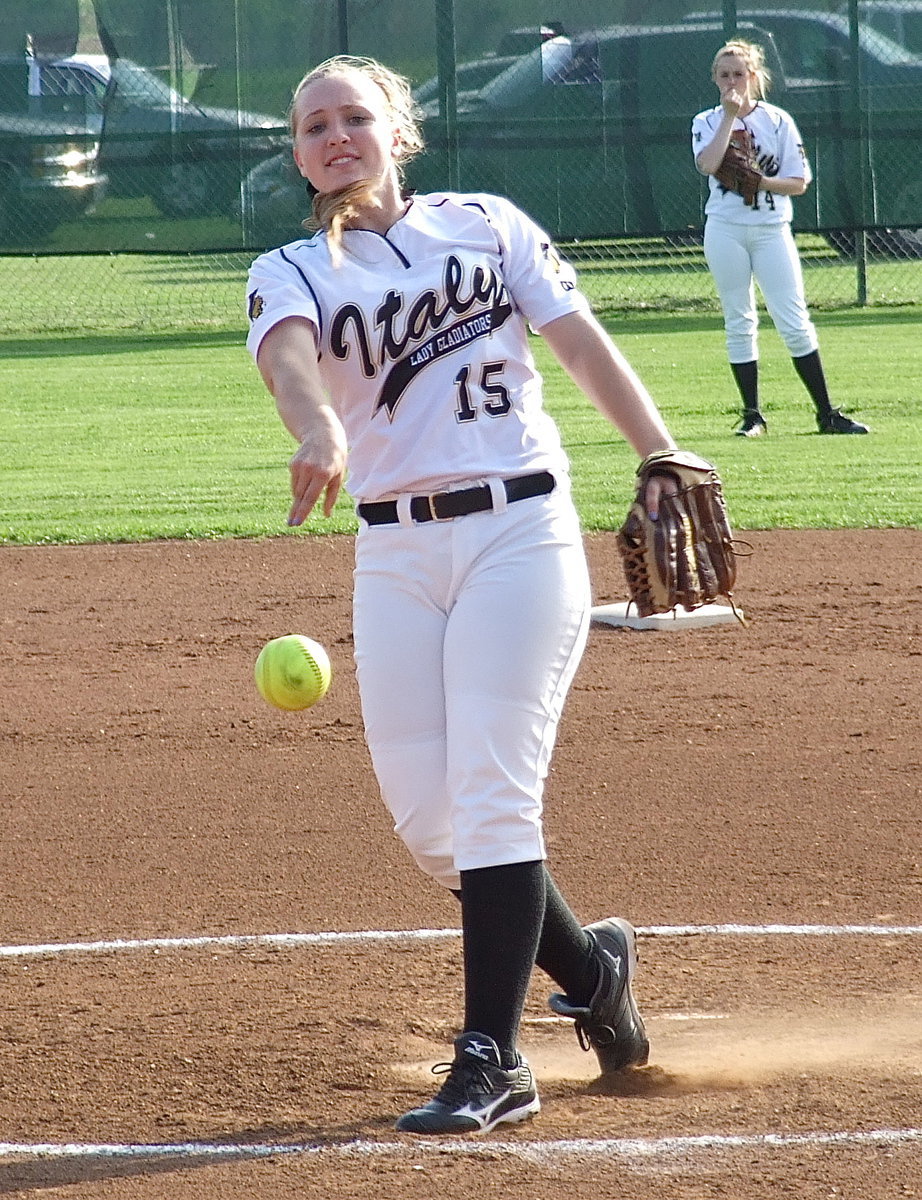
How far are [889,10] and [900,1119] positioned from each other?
1472 cm

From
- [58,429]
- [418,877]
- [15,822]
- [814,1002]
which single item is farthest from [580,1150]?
[58,429]

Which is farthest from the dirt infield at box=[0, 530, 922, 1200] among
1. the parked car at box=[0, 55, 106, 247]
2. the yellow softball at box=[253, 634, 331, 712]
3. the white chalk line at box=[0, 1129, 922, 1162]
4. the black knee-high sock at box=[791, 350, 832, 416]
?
the parked car at box=[0, 55, 106, 247]

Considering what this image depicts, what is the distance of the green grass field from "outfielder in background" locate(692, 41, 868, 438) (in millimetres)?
434

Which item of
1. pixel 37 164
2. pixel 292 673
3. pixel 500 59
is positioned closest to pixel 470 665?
pixel 292 673

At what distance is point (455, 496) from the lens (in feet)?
9.59

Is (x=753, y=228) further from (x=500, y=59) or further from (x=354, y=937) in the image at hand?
(x=354, y=937)

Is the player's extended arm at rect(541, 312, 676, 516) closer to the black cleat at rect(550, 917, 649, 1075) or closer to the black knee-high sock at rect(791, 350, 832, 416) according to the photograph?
the black cleat at rect(550, 917, 649, 1075)

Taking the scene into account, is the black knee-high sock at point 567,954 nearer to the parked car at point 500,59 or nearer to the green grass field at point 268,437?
the green grass field at point 268,437

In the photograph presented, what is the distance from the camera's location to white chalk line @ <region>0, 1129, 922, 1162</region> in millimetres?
2807

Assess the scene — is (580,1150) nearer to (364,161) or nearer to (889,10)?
(364,161)

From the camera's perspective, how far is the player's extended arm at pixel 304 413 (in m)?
2.66

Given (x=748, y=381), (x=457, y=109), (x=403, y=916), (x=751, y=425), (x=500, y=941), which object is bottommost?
(x=403, y=916)

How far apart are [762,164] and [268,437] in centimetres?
345

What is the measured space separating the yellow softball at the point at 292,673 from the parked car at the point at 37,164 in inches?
499
